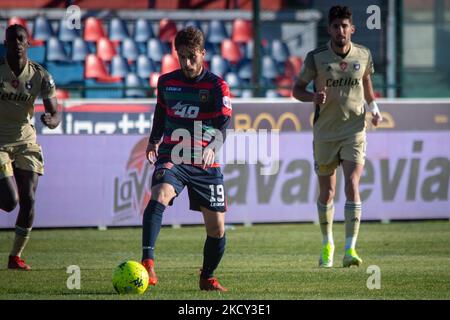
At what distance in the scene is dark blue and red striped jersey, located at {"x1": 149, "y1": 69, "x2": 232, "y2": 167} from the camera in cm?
884

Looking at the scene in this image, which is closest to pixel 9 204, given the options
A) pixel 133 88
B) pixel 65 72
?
pixel 133 88

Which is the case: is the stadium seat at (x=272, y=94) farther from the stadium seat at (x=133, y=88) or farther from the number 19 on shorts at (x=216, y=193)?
the number 19 on shorts at (x=216, y=193)

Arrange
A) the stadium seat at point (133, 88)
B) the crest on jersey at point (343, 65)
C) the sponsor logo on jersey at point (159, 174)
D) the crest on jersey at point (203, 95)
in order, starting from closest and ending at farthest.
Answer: the sponsor logo on jersey at point (159, 174) → the crest on jersey at point (203, 95) → the crest on jersey at point (343, 65) → the stadium seat at point (133, 88)

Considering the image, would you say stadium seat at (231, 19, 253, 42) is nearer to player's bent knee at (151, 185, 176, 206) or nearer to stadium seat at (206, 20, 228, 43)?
stadium seat at (206, 20, 228, 43)

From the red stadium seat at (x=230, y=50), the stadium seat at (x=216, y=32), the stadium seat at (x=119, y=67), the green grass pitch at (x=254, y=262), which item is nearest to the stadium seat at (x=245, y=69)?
the red stadium seat at (x=230, y=50)

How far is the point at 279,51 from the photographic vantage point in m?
22.5

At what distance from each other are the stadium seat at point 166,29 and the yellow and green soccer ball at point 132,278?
14642 millimetres

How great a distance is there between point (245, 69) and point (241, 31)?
1.17m

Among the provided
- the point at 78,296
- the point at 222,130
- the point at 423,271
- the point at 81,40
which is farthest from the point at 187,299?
the point at 81,40

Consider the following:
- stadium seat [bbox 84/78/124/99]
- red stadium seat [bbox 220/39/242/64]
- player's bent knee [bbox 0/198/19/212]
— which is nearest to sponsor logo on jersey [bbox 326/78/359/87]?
player's bent knee [bbox 0/198/19/212]

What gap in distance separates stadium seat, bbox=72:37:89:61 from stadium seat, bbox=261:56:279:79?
355 centimetres

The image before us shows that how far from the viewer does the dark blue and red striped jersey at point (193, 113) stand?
884 cm
